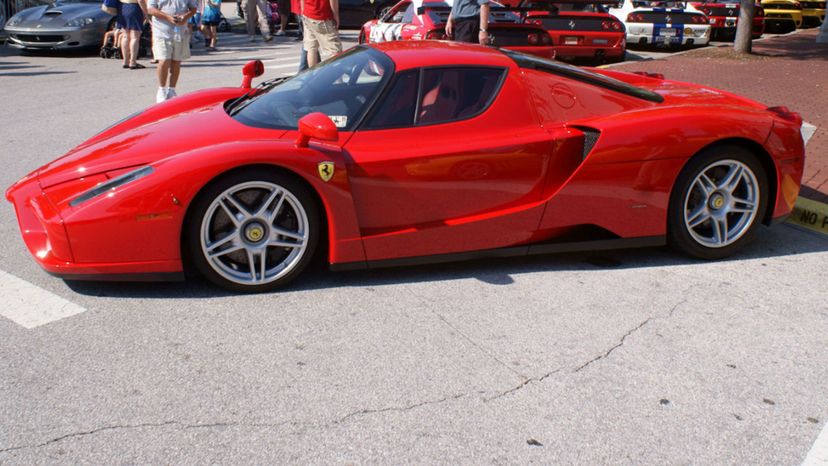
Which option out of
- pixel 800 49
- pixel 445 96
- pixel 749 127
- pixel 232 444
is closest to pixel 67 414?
pixel 232 444

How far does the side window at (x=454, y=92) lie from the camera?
4715 millimetres

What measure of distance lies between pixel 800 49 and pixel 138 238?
684 inches

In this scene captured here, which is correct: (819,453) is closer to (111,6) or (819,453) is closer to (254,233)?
(254,233)

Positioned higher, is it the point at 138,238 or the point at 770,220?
the point at 138,238

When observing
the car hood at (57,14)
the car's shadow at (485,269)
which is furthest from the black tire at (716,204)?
the car hood at (57,14)

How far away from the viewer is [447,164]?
15.0 feet

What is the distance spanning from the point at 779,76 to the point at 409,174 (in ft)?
35.3

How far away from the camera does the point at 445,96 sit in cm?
477

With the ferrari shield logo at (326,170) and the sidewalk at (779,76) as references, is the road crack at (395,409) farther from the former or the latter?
the sidewalk at (779,76)

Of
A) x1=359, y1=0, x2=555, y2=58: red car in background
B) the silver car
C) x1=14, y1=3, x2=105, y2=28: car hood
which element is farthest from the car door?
x1=14, y1=3, x2=105, y2=28: car hood

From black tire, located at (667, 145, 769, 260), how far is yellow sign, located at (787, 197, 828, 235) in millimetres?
839

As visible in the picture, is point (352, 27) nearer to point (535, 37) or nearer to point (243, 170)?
point (535, 37)

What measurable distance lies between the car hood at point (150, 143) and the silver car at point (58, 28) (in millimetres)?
11132

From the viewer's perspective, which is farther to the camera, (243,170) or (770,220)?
(770,220)
